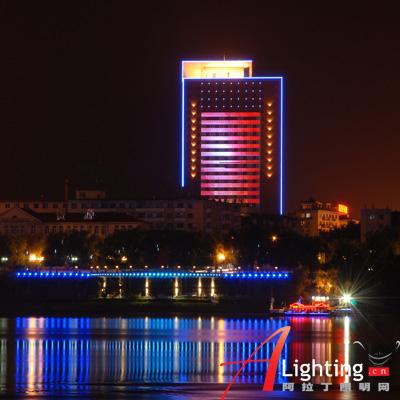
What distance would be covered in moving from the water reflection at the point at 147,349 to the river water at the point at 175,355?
0.20ft

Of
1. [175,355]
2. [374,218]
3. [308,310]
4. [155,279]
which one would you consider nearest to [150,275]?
[155,279]

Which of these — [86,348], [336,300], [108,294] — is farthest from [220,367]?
[108,294]

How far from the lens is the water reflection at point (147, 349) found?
65.3m

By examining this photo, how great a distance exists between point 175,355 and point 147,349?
13.0 feet

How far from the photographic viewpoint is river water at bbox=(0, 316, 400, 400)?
60.2m

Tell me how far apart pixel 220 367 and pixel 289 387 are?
1101cm

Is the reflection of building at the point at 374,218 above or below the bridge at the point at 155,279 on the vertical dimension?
above

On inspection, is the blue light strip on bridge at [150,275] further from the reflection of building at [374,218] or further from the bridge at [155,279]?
the reflection of building at [374,218]

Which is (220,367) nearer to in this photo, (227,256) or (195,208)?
(227,256)

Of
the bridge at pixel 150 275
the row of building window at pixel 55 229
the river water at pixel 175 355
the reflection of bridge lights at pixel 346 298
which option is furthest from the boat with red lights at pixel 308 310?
the row of building window at pixel 55 229

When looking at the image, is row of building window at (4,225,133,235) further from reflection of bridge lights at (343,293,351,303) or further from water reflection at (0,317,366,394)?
water reflection at (0,317,366,394)

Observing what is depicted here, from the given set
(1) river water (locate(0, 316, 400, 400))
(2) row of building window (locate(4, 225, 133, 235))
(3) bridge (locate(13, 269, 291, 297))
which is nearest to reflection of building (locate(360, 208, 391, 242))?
(2) row of building window (locate(4, 225, 133, 235))

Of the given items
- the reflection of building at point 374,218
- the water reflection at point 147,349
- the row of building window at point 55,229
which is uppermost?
the reflection of building at point 374,218

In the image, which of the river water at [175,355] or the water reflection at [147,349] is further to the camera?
the water reflection at [147,349]
